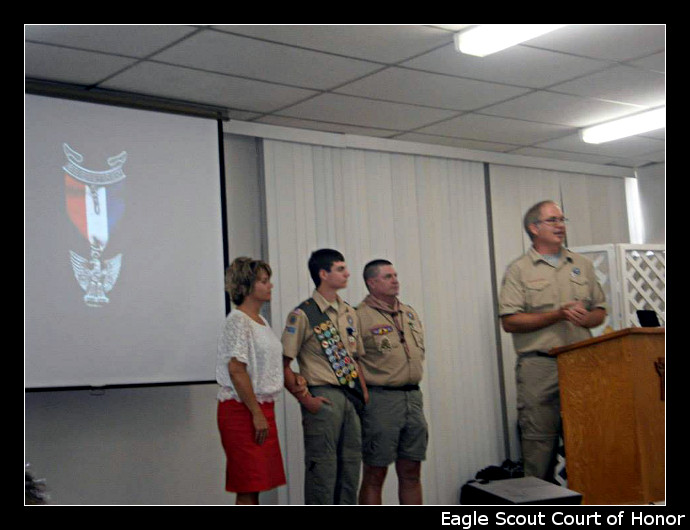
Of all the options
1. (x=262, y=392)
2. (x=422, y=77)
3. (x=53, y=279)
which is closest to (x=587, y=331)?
(x=422, y=77)

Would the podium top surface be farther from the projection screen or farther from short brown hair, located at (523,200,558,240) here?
the projection screen

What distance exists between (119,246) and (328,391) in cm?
138

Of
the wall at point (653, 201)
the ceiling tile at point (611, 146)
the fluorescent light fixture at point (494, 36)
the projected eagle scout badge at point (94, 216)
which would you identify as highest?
the ceiling tile at point (611, 146)

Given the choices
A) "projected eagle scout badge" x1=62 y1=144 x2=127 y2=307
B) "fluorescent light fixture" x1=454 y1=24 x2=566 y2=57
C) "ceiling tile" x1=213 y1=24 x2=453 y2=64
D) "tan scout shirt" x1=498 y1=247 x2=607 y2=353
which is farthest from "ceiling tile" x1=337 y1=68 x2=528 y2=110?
"projected eagle scout badge" x1=62 y1=144 x2=127 y2=307

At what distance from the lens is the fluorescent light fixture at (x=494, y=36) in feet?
13.8

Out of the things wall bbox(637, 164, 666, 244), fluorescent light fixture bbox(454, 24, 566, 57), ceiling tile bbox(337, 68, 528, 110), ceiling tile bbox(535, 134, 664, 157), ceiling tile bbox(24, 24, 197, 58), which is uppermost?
ceiling tile bbox(535, 134, 664, 157)

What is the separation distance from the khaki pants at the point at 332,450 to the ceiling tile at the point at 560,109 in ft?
7.01

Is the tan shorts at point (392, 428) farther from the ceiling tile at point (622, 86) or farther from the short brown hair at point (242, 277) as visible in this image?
the ceiling tile at point (622, 86)

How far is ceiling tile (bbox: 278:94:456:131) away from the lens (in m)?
5.32

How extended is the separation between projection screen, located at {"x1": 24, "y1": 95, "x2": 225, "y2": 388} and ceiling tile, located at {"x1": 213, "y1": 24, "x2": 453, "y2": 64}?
3.66 feet

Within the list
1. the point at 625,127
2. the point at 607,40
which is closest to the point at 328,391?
the point at 607,40

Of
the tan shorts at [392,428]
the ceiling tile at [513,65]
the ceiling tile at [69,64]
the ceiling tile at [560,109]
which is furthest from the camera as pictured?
the ceiling tile at [560,109]

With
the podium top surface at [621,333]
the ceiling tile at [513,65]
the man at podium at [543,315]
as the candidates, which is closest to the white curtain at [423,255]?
the man at podium at [543,315]
